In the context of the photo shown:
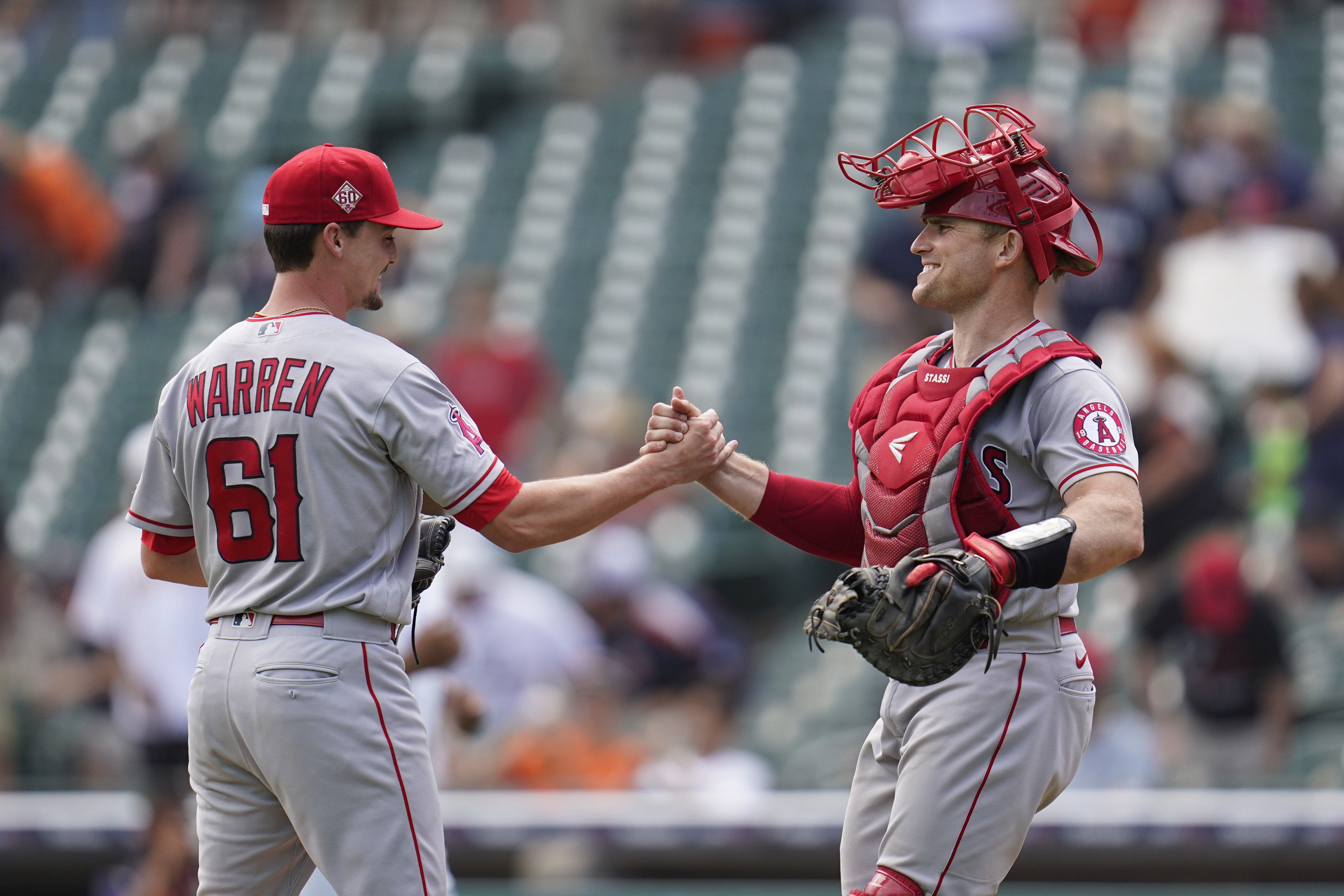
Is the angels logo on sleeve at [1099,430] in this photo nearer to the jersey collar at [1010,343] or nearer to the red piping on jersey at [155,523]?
the jersey collar at [1010,343]

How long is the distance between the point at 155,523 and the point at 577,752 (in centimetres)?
429

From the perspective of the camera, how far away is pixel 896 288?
29.6 feet

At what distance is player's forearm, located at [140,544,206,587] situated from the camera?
367 centimetres

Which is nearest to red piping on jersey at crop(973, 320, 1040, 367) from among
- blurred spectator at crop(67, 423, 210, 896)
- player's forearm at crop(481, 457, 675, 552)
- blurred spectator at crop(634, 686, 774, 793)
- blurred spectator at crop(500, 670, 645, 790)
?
player's forearm at crop(481, 457, 675, 552)

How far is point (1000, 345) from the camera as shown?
3504 millimetres

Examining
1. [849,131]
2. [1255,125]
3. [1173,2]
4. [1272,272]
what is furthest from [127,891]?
[1173,2]

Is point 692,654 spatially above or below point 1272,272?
below

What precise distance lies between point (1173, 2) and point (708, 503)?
18.3 feet

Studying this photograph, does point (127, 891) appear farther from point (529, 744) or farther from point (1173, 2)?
point (1173, 2)

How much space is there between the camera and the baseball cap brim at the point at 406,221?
3479 millimetres

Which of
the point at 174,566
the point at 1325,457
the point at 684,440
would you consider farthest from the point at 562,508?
the point at 1325,457

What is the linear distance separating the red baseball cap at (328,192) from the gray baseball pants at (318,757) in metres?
0.76

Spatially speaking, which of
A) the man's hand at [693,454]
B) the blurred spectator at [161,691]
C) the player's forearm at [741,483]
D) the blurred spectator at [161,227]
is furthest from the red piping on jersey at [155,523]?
the blurred spectator at [161,227]

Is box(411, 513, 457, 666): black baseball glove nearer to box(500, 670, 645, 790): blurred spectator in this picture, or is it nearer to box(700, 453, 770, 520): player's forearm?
box(700, 453, 770, 520): player's forearm
